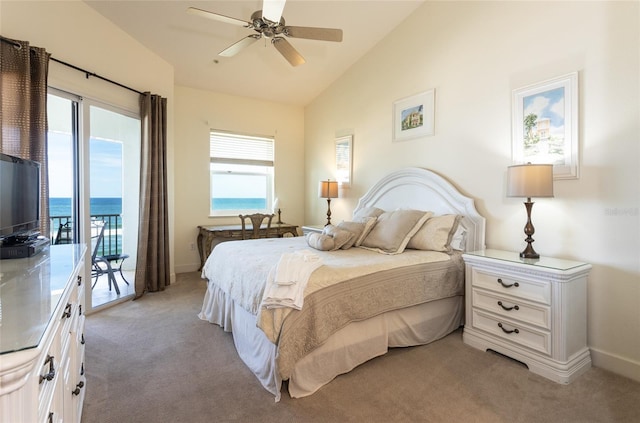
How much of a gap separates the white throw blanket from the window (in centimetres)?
344

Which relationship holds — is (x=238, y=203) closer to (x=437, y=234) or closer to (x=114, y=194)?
(x=114, y=194)

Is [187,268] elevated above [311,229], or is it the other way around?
[311,229]

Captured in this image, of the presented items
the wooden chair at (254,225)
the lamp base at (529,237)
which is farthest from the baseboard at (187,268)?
the lamp base at (529,237)

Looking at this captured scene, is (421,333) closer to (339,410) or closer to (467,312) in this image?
(467,312)

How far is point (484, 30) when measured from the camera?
117 inches

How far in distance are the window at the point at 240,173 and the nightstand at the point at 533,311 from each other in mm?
3815

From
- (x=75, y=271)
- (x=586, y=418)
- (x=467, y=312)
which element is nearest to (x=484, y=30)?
(x=467, y=312)

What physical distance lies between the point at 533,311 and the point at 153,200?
4.00 m

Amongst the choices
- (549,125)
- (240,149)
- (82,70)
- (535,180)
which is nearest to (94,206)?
(82,70)

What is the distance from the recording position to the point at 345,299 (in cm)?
209

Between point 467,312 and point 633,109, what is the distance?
5.94ft

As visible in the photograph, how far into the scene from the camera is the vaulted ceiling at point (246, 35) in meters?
3.28

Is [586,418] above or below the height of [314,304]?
below

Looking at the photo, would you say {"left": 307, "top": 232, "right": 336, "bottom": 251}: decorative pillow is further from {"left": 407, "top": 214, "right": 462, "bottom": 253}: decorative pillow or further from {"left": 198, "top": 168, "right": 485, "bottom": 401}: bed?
{"left": 407, "top": 214, "right": 462, "bottom": 253}: decorative pillow
